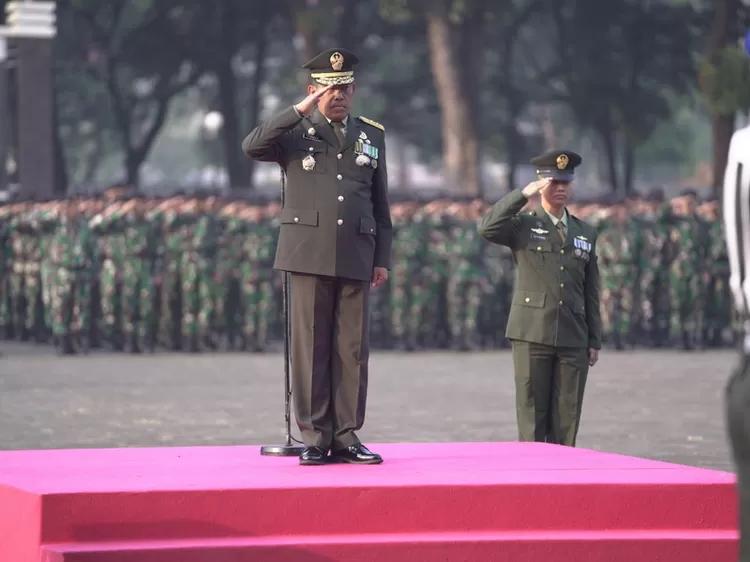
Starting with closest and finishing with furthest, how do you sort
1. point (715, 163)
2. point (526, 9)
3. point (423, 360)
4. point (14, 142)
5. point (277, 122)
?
point (277, 122), point (423, 360), point (14, 142), point (715, 163), point (526, 9)

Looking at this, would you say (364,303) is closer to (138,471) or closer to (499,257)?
(138,471)

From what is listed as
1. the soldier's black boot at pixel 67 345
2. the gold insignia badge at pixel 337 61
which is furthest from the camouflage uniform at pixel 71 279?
the gold insignia badge at pixel 337 61

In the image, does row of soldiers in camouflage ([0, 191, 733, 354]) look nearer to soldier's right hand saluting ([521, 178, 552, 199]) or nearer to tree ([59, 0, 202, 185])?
soldier's right hand saluting ([521, 178, 552, 199])

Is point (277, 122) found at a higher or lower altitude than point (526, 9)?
lower

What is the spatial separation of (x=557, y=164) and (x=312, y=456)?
6.92 ft

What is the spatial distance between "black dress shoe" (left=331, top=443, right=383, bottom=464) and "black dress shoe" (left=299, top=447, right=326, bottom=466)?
0.06m

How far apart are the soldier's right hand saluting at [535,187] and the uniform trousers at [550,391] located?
0.80 meters

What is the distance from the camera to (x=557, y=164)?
8.45 m

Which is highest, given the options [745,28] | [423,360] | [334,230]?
[745,28]

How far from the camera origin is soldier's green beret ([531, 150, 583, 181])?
8453 mm

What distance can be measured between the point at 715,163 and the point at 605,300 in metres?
8.79

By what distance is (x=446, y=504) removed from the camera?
258 inches

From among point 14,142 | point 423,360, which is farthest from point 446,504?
point 14,142

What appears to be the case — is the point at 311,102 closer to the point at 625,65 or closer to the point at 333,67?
the point at 333,67
